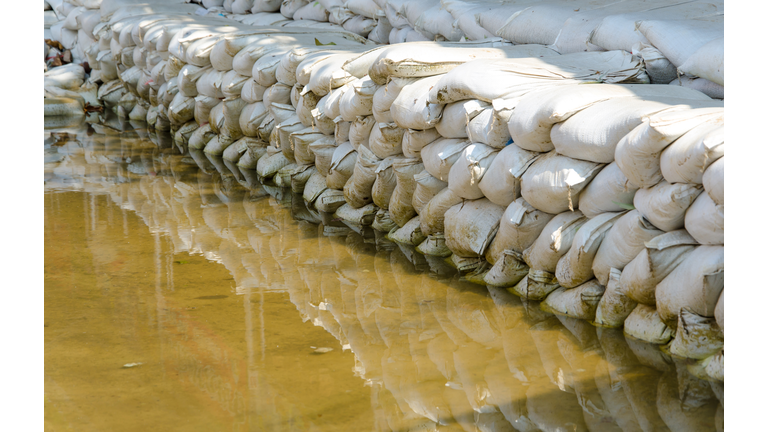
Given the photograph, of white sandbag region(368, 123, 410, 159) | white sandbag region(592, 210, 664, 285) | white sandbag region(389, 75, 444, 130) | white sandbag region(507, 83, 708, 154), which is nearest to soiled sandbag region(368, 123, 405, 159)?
white sandbag region(368, 123, 410, 159)

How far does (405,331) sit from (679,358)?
72 centimetres

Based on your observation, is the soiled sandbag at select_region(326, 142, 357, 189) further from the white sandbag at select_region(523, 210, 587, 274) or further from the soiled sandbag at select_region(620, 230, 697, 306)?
the soiled sandbag at select_region(620, 230, 697, 306)

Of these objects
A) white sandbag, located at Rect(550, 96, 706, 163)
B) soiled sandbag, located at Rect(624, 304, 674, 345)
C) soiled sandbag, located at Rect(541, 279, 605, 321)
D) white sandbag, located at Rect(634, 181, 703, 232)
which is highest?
white sandbag, located at Rect(550, 96, 706, 163)

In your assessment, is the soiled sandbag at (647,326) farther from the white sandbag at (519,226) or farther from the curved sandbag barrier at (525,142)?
the white sandbag at (519,226)

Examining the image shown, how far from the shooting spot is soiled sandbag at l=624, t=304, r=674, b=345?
1.77 metres

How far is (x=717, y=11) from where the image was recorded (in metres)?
2.57

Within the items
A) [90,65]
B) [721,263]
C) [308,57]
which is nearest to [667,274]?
[721,263]

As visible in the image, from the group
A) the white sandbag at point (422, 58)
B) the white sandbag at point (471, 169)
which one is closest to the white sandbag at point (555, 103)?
the white sandbag at point (471, 169)

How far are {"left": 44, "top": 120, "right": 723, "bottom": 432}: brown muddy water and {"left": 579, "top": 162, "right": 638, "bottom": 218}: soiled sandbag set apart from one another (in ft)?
1.08

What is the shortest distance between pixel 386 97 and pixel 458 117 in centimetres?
42

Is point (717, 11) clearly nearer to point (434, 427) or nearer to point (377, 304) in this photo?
point (377, 304)

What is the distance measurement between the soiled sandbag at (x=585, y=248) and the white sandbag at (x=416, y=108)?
69 centimetres

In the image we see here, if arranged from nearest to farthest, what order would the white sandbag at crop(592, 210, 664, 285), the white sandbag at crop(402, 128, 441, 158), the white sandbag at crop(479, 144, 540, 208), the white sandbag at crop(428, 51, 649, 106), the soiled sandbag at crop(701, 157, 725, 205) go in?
the soiled sandbag at crop(701, 157, 725, 205), the white sandbag at crop(592, 210, 664, 285), the white sandbag at crop(479, 144, 540, 208), the white sandbag at crop(428, 51, 649, 106), the white sandbag at crop(402, 128, 441, 158)

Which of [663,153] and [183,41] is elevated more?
[663,153]
